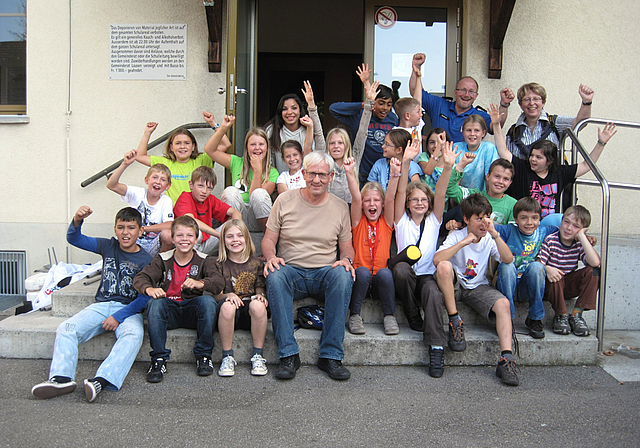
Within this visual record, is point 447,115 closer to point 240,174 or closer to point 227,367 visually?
point 240,174

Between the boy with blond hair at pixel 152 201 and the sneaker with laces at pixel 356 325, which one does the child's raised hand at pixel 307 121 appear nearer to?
the boy with blond hair at pixel 152 201

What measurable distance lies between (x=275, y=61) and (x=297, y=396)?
26.3 feet

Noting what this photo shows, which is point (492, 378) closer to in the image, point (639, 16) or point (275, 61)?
point (639, 16)

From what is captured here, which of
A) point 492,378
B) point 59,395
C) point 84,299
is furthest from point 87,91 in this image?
point 492,378

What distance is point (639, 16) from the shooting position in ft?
18.2

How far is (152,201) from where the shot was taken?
4.11 metres

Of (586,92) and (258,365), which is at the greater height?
(586,92)

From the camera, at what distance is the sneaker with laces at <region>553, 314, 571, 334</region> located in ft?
11.6

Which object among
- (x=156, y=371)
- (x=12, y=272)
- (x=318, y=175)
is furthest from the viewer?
(x=12, y=272)

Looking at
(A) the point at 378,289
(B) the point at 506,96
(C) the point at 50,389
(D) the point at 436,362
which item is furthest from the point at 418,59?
(C) the point at 50,389

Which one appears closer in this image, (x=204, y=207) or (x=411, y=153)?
(x=411, y=153)

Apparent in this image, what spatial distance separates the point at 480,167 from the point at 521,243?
93 cm

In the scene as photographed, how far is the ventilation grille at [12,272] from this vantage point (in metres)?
5.48

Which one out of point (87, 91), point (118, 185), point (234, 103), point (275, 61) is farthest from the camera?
point (275, 61)
